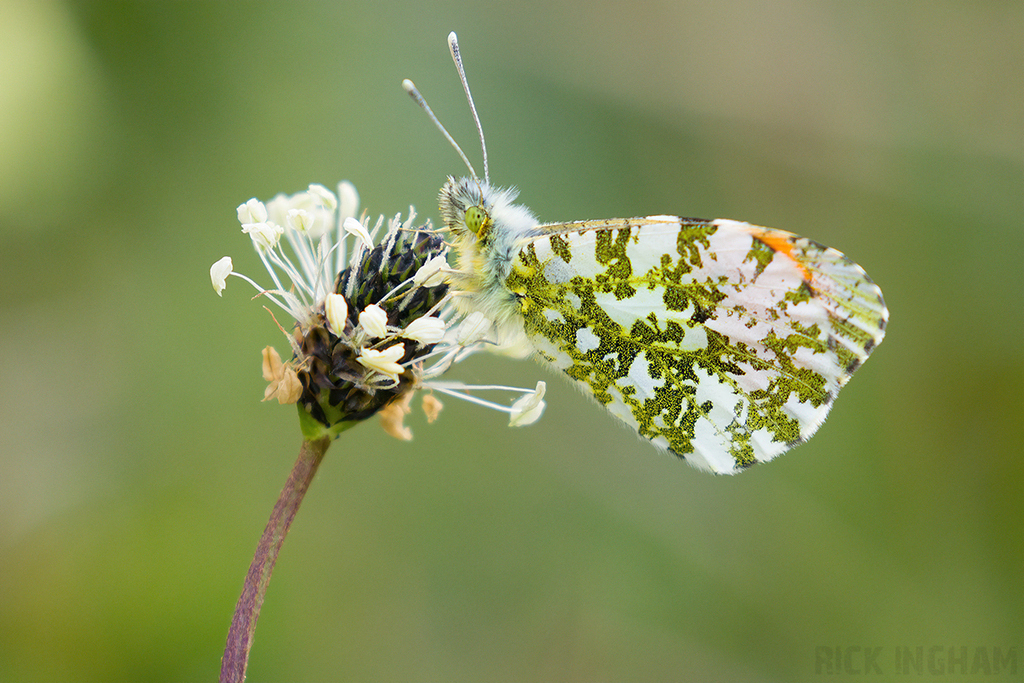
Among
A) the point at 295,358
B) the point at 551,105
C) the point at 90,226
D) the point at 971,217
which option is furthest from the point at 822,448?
the point at 90,226

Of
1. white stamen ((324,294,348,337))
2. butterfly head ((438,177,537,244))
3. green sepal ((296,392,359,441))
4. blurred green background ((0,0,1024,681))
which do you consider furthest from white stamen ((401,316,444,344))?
blurred green background ((0,0,1024,681))

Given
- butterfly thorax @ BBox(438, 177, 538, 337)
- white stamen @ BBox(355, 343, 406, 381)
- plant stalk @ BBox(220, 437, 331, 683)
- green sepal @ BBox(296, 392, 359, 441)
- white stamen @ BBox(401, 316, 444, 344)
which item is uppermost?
butterfly thorax @ BBox(438, 177, 538, 337)

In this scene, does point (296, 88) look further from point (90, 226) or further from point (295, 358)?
point (295, 358)

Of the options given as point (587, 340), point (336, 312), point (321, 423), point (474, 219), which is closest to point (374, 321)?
point (336, 312)

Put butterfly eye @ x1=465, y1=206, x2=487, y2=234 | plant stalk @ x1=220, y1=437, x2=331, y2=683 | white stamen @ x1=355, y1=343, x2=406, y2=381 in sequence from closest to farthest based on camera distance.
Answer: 1. plant stalk @ x1=220, y1=437, x2=331, y2=683
2. white stamen @ x1=355, y1=343, x2=406, y2=381
3. butterfly eye @ x1=465, y1=206, x2=487, y2=234

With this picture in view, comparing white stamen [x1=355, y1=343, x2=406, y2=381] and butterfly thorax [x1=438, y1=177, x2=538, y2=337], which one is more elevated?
butterfly thorax [x1=438, y1=177, x2=538, y2=337]

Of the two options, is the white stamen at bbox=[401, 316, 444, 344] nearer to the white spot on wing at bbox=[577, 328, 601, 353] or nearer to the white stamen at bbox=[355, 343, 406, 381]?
the white stamen at bbox=[355, 343, 406, 381]

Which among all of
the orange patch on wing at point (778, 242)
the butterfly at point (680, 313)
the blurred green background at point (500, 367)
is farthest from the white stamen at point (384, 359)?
the blurred green background at point (500, 367)

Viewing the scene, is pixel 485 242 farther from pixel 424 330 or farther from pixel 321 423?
pixel 321 423
